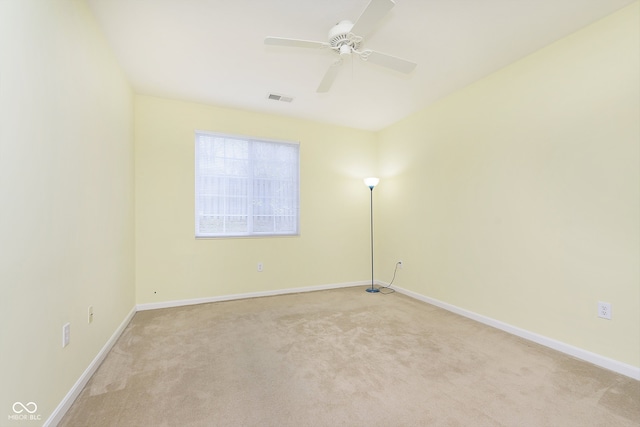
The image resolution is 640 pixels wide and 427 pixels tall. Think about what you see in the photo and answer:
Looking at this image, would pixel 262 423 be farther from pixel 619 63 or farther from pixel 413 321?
pixel 619 63

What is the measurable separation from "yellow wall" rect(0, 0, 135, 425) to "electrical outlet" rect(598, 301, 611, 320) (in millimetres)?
3493

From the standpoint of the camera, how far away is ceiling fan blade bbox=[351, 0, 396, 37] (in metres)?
1.48

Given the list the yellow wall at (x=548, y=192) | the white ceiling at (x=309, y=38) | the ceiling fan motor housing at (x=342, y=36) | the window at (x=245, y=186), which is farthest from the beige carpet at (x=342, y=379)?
the white ceiling at (x=309, y=38)

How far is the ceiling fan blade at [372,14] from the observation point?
148 centimetres

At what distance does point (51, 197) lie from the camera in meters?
1.46

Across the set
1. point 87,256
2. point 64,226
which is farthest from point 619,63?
point 87,256

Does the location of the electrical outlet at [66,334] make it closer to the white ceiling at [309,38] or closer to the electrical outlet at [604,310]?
the white ceiling at [309,38]

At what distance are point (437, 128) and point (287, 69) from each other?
200 centimetres

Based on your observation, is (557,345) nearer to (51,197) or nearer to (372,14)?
(372,14)

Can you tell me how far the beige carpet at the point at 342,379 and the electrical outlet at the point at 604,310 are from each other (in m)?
0.38

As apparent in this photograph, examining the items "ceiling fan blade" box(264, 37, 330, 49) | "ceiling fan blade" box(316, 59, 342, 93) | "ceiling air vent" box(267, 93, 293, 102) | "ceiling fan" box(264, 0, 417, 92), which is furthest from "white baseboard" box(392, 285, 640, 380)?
"ceiling air vent" box(267, 93, 293, 102)

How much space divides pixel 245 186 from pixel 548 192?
3.38 metres

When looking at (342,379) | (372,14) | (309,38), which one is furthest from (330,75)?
(342,379)

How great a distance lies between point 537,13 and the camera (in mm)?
2000
